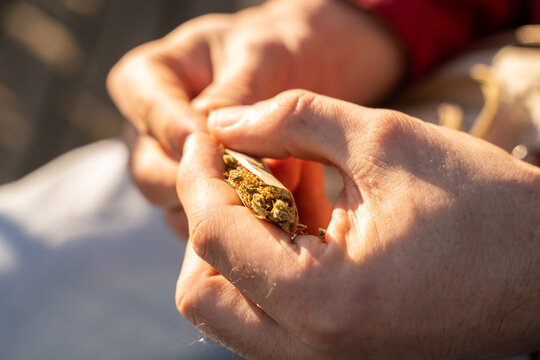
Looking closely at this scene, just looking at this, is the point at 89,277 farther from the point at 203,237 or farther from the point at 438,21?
the point at 438,21

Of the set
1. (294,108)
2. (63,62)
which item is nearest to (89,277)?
(294,108)

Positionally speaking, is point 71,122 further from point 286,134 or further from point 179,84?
point 286,134

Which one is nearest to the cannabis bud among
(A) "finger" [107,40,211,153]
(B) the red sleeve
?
(A) "finger" [107,40,211,153]

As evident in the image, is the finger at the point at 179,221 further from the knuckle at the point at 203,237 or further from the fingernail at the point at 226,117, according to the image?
the knuckle at the point at 203,237

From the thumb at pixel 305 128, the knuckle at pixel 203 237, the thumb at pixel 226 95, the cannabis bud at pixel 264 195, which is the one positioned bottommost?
the knuckle at pixel 203 237

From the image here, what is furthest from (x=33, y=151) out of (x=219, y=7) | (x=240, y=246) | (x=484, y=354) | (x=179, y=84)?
(x=484, y=354)

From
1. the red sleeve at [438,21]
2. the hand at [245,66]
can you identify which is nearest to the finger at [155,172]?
the hand at [245,66]

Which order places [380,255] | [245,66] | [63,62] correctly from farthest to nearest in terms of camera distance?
[63,62] → [245,66] → [380,255]
